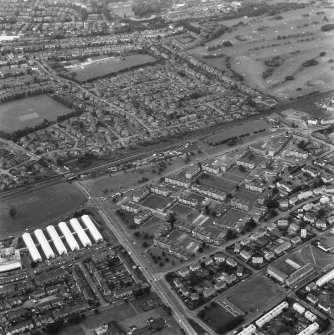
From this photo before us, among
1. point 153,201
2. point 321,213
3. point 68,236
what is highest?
point 68,236

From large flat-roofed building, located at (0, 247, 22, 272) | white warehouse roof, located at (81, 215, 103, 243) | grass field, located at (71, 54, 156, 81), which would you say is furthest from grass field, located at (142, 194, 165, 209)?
grass field, located at (71, 54, 156, 81)

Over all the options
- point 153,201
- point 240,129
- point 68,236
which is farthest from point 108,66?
point 68,236

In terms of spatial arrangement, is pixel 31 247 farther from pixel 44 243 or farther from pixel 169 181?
pixel 169 181

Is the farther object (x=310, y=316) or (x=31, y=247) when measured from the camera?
(x=31, y=247)

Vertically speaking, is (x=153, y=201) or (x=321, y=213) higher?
(x=321, y=213)

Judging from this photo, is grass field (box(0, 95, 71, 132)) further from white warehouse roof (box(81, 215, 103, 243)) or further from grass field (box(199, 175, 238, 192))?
grass field (box(199, 175, 238, 192))

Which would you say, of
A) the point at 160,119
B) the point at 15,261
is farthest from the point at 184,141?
the point at 15,261

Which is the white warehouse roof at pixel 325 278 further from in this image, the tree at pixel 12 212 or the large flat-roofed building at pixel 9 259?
the tree at pixel 12 212
